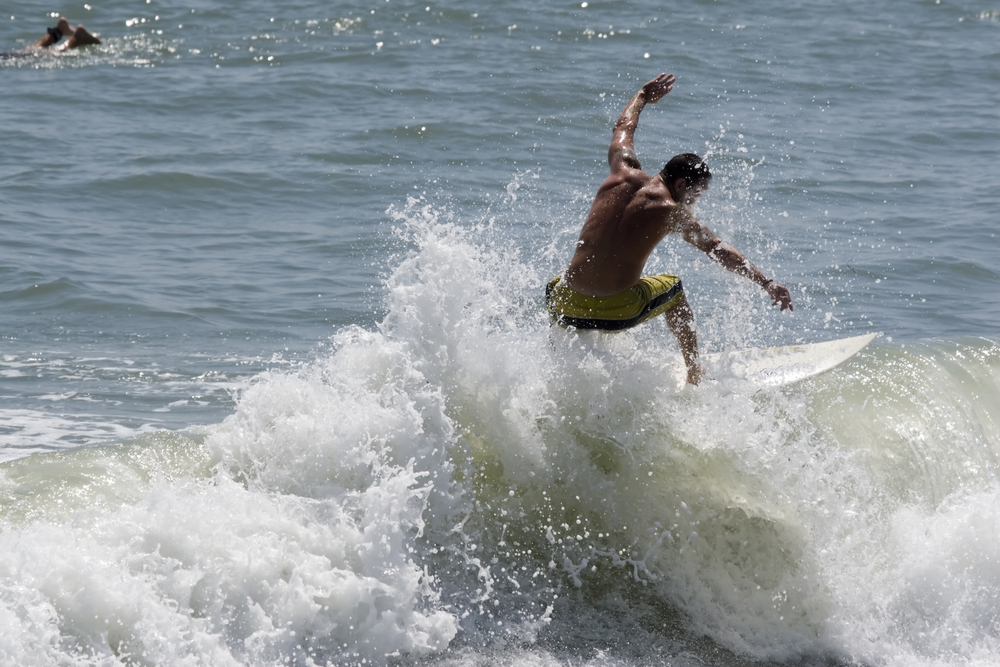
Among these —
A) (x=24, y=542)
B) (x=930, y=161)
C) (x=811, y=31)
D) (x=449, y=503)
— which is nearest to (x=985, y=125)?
(x=930, y=161)

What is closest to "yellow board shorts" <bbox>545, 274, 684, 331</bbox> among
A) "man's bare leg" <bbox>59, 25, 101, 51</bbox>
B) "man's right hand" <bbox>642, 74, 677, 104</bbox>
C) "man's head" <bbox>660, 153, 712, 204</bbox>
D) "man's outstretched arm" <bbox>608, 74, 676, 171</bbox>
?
"man's head" <bbox>660, 153, 712, 204</bbox>

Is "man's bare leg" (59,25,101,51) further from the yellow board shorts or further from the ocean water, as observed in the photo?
the yellow board shorts

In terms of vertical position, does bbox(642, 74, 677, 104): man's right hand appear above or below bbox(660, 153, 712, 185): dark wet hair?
above

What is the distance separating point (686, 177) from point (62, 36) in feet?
52.1

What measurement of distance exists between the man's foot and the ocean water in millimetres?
5062

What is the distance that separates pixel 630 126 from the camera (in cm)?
638

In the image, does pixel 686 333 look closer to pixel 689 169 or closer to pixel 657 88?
pixel 689 169

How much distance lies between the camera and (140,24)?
20.6 meters

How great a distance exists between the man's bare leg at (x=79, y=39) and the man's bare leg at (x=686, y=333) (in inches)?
600

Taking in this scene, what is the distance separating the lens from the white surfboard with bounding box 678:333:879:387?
19.6 ft

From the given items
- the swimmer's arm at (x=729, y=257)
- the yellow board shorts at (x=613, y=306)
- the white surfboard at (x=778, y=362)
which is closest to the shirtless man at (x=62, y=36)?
the yellow board shorts at (x=613, y=306)

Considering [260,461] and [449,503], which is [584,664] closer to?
[449,503]

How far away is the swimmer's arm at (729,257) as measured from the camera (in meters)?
5.51

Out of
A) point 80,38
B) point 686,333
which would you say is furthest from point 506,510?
point 80,38
